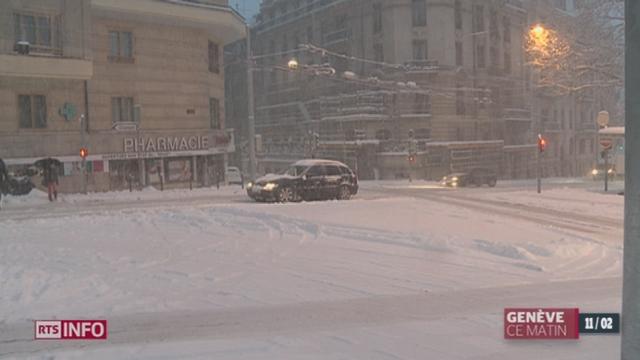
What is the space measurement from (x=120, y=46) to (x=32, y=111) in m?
Answer: 6.26

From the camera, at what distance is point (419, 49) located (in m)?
53.1

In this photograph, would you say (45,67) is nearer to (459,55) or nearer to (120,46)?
(120,46)

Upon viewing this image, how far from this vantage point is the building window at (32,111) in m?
31.1

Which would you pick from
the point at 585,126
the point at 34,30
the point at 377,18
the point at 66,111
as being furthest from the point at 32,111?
the point at 585,126

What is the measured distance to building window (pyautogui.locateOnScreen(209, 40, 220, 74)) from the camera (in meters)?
40.5

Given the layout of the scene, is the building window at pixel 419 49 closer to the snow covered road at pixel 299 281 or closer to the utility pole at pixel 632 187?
the snow covered road at pixel 299 281

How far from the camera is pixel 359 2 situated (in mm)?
54875

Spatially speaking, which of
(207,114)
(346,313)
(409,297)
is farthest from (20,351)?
(207,114)

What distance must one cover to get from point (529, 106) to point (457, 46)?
14461 millimetres

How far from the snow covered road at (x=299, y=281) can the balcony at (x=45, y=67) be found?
1456cm

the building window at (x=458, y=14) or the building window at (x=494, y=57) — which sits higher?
the building window at (x=458, y=14)

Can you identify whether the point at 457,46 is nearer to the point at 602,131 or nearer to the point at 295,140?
the point at 295,140

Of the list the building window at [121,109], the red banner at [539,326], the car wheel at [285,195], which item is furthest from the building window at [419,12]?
the red banner at [539,326]

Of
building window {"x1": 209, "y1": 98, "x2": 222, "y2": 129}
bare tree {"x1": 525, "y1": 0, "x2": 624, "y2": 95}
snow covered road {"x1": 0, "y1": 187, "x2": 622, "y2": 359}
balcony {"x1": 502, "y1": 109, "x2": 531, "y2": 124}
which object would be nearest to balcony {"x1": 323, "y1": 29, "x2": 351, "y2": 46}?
balcony {"x1": 502, "y1": 109, "x2": 531, "y2": 124}
